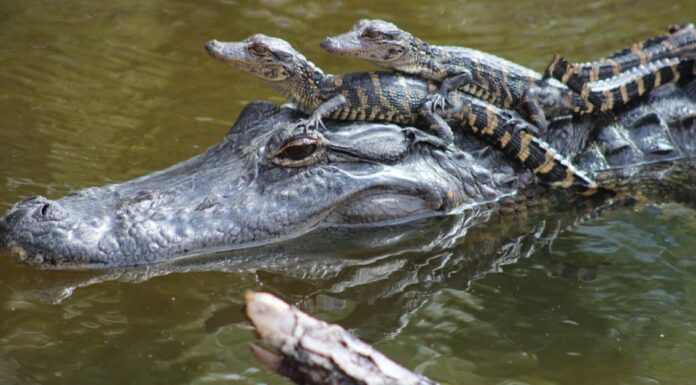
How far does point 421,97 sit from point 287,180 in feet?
3.61

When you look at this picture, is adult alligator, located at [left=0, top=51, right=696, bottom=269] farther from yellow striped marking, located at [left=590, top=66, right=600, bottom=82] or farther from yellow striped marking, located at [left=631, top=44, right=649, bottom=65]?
yellow striped marking, located at [left=631, top=44, right=649, bottom=65]

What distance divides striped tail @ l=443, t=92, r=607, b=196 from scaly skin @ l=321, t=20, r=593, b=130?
0.14m

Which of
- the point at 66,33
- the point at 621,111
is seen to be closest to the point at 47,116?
the point at 66,33

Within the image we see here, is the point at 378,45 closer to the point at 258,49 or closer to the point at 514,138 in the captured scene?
the point at 258,49

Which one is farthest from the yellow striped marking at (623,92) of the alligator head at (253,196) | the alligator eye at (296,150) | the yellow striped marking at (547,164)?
the alligator eye at (296,150)

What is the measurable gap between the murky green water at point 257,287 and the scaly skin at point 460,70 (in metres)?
0.77

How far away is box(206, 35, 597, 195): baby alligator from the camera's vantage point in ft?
20.2

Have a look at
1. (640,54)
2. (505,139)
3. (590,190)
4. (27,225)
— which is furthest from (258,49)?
(640,54)

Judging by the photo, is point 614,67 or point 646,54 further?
point 646,54

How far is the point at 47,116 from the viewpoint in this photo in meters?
8.12

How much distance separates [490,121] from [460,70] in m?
0.38

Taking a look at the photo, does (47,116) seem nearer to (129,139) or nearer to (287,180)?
(129,139)

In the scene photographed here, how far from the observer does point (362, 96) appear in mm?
6219

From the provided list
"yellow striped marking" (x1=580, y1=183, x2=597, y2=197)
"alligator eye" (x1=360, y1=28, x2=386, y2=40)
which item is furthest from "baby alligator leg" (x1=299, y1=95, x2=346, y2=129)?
"yellow striped marking" (x1=580, y1=183, x2=597, y2=197)
